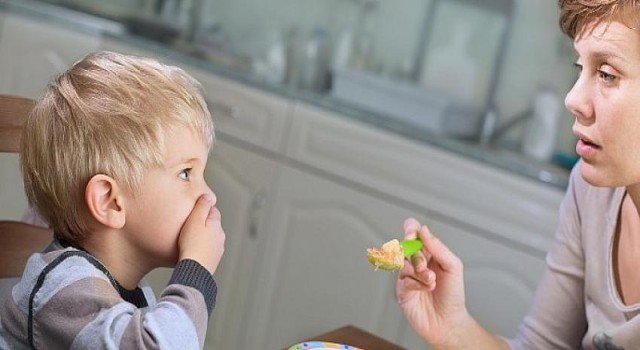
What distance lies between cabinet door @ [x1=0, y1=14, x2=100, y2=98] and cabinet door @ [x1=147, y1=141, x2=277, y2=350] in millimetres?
587

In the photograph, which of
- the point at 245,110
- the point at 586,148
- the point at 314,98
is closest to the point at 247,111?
the point at 245,110

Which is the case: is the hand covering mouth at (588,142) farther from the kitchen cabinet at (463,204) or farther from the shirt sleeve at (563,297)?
the kitchen cabinet at (463,204)

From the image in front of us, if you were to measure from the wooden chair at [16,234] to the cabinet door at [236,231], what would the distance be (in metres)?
1.45

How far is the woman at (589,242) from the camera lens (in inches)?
54.2

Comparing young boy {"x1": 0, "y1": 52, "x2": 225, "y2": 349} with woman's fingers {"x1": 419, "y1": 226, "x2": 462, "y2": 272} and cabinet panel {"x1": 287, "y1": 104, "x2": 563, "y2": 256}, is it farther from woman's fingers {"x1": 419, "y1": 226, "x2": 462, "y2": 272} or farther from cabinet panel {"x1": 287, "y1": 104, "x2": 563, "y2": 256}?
cabinet panel {"x1": 287, "y1": 104, "x2": 563, "y2": 256}

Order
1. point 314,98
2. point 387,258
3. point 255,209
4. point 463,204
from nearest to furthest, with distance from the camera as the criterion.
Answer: point 387,258 → point 463,204 → point 314,98 → point 255,209

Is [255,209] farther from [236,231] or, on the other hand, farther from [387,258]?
[387,258]

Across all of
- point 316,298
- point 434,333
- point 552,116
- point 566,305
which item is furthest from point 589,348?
point 552,116

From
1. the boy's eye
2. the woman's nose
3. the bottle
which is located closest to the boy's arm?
the boy's eye

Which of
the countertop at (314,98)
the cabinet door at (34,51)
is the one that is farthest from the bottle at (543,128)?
the cabinet door at (34,51)

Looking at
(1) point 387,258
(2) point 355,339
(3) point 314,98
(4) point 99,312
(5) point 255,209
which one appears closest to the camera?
(4) point 99,312

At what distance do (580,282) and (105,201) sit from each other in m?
0.82

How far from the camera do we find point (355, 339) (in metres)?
1.45

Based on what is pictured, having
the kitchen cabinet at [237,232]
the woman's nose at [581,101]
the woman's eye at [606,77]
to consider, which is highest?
the woman's eye at [606,77]
